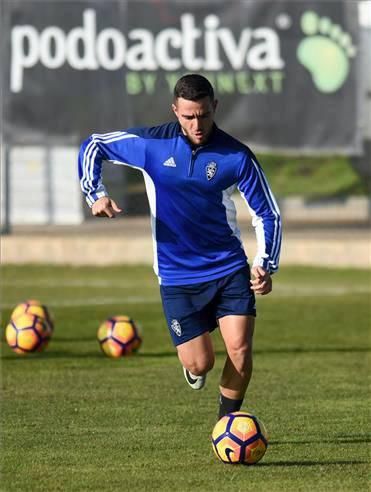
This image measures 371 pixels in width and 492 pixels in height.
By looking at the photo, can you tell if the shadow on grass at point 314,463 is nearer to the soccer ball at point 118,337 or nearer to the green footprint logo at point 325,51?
the soccer ball at point 118,337

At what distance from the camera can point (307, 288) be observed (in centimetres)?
1930

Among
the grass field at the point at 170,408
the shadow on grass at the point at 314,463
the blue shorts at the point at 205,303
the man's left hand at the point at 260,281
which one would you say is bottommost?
the grass field at the point at 170,408

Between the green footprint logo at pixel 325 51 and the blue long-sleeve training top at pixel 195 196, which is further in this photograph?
the green footprint logo at pixel 325 51

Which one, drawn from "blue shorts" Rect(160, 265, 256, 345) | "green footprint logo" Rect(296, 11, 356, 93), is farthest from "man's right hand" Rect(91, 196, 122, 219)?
"green footprint logo" Rect(296, 11, 356, 93)

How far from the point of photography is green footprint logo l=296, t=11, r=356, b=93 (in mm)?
22906

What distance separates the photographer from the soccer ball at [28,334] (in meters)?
12.7

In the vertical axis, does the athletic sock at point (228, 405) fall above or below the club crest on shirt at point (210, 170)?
below

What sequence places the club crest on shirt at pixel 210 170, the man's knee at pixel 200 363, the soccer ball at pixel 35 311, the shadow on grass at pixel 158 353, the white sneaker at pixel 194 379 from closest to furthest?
1. the club crest on shirt at pixel 210 170
2. the man's knee at pixel 200 363
3. the white sneaker at pixel 194 379
4. the shadow on grass at pixel 158 353
5. the soccer ball at pixel 35 311

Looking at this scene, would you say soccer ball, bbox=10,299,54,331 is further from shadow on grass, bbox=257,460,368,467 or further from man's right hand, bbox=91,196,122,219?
shadow on grass, bbox=257,460,368,467

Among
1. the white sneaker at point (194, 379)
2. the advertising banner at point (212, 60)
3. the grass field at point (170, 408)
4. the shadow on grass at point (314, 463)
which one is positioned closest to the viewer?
the grass field at point (170, 408)

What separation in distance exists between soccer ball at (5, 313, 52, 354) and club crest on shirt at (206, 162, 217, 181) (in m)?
5.18

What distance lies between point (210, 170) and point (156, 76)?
50.3 ft

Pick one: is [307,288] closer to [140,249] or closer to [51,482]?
[140,249]

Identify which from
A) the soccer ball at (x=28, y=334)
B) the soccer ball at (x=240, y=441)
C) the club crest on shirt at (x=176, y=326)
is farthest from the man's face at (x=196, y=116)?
the soccer ball at (x=28, y=334)
